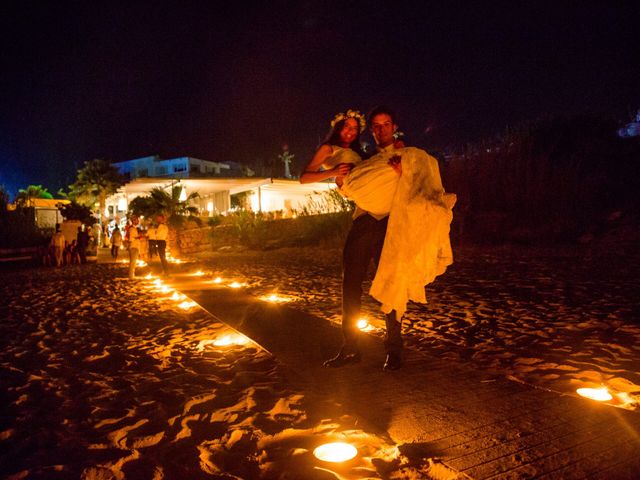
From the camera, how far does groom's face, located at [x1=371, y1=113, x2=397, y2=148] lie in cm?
274

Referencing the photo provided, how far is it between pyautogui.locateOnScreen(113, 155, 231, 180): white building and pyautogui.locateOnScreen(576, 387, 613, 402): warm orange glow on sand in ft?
161

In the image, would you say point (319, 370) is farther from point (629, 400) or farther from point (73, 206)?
point (73, 206)

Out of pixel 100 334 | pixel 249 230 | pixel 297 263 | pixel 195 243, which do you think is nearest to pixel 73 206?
pixel 195 243

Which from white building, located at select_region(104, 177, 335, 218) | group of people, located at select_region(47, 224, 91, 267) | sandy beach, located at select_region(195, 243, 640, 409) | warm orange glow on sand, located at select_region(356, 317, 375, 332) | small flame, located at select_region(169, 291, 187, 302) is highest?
white building, located at select_region(104, 177, 335, 218)

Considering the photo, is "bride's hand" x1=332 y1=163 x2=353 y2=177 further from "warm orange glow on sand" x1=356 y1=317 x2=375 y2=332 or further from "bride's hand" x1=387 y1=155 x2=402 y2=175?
"warm orange glow on sand" x1=356 y1=317 x2=375 y2=332

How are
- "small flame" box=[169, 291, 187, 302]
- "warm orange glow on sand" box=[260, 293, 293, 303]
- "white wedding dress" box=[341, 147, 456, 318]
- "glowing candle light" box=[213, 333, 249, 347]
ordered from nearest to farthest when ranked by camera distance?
"white wedding dress" box=[341, 147, 456, 318], "glowing candle light" box=[213, 333, 249, 347], "warm orange glow on sand" box=[260, 293, 293, 303], "small flame" box=[169, 291, 187, 302]


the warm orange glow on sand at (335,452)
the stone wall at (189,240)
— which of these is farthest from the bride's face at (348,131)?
the stone wall at (189,240)

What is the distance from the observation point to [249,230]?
1800 centimetres

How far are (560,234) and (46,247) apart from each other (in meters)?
15.7

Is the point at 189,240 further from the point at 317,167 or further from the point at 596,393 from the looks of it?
the point at 596,393

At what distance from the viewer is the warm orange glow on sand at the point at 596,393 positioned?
217 cm

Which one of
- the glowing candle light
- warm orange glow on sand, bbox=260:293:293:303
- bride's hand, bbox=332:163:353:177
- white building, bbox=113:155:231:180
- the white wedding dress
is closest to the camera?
the white wedding dress

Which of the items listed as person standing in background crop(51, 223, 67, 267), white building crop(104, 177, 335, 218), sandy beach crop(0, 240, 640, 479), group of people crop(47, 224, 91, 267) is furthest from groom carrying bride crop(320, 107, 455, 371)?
white building crop(104, 177, 335, 218)

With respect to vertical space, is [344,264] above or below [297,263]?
above
